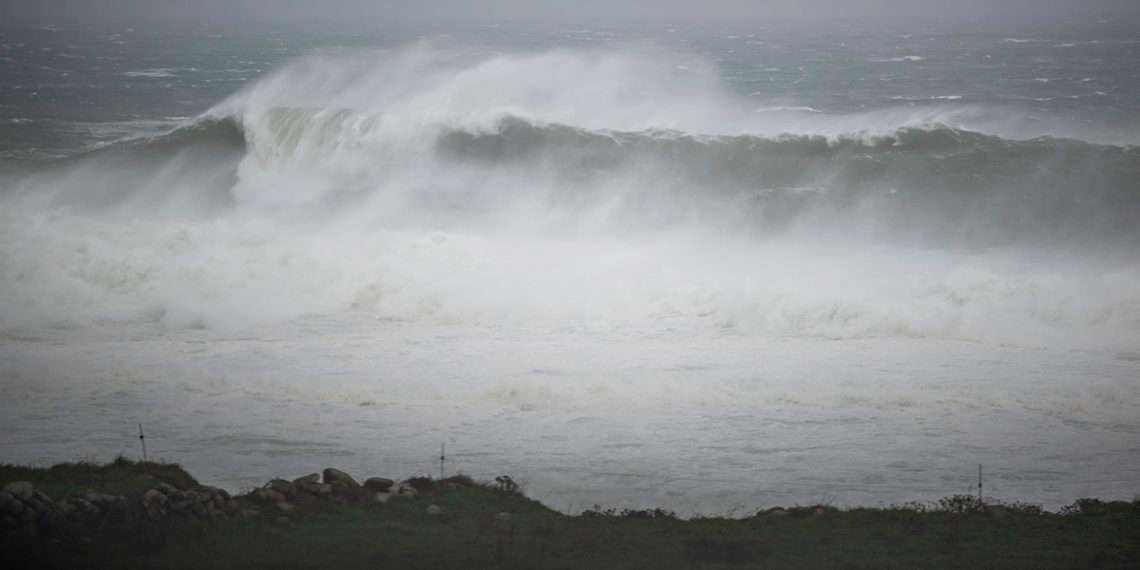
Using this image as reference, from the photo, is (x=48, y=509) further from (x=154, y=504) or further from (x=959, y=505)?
(x=959, y=505)

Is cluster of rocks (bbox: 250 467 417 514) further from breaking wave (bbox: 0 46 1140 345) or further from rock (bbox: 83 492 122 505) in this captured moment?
breaking wave (bbox: 0 46 1140 345)

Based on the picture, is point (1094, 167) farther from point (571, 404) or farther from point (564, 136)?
point (571, 404)

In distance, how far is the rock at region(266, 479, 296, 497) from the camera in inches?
351

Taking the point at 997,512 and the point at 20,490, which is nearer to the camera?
the point at 20,490

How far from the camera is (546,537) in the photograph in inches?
331

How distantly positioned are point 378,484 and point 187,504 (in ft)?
5.13

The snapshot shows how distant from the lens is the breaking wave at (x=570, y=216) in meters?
15.8

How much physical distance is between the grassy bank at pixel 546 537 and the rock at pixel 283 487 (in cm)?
23

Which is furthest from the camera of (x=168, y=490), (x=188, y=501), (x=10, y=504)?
(x=168, y=490)

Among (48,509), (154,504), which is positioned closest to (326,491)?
(154,504)

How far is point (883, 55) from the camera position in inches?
2020

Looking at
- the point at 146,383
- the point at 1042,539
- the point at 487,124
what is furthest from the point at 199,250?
the point at 1042,539

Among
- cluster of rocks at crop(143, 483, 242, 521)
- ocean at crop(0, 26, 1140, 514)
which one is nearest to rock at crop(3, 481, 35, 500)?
cluster of rocks at crop(143, 483, 242, 521)

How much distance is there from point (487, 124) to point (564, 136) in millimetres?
1766
